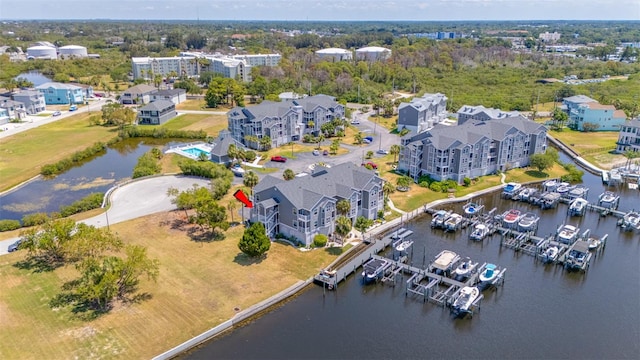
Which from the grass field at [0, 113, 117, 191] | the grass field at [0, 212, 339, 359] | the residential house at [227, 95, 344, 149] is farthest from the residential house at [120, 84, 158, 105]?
the grass field at [0, 212, 339, 359]

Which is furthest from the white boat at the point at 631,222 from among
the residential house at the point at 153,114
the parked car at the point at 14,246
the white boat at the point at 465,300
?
the residential house at the point at 153,114

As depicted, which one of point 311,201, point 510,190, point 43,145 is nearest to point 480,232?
point 510,190

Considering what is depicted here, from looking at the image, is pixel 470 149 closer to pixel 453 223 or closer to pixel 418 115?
pixel 453 223

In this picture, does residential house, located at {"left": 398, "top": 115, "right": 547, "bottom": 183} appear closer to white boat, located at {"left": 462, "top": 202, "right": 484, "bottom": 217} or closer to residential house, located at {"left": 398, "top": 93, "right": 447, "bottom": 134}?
white boat, located at {"left": 462, "top": 202, "right": 484, "bottom": 217}

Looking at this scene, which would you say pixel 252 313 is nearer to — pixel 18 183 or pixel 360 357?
A: pixel 360 357

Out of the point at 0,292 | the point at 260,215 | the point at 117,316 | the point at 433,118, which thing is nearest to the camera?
the point at 117,316

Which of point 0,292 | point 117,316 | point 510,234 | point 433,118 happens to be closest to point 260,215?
point 117,316
